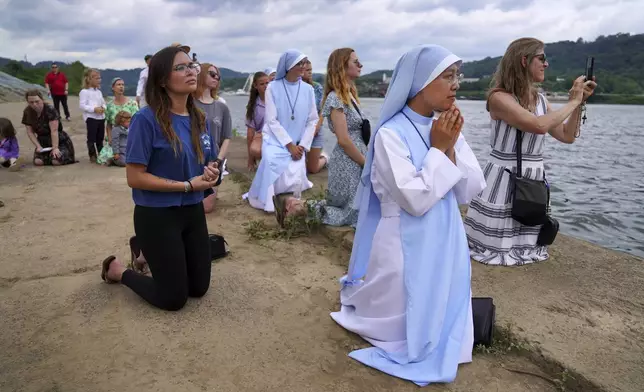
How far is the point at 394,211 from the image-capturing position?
283 centimetres

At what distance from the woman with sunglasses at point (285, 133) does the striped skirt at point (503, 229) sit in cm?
255

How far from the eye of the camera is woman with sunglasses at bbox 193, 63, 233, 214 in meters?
6.13

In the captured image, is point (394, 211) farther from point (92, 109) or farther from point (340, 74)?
point (92, 109)

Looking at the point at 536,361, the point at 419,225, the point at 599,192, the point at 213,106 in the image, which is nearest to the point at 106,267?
the point at 419,225

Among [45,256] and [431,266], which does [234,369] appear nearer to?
[431,266]

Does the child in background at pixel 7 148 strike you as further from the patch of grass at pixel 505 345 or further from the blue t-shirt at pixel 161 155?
the patch of grass at pixel 505 345

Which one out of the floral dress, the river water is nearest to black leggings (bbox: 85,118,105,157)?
the floral dress

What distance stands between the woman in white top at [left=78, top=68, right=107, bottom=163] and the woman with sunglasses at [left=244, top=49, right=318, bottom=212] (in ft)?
15.4

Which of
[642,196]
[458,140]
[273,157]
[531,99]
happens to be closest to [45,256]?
[273,157]

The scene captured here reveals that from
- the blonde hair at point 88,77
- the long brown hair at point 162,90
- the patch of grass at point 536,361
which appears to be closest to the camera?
the patch of grass at point 536,361

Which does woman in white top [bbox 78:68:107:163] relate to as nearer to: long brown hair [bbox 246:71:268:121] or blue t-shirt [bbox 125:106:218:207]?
long brown hair [bbox 246:71:268:121]

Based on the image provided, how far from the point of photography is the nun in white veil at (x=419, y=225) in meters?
2.65

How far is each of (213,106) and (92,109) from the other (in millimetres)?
4391

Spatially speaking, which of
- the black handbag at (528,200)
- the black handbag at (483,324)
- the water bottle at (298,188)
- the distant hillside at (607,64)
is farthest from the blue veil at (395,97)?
the distant hillside at (607,64)
